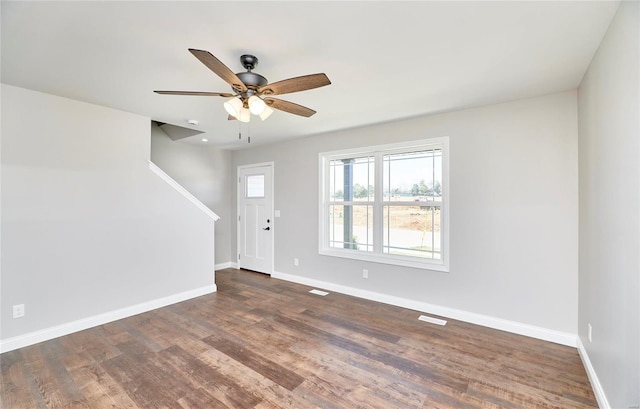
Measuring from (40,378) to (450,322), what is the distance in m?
3.74

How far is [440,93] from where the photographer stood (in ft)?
8.81

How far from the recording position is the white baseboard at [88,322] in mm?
2529

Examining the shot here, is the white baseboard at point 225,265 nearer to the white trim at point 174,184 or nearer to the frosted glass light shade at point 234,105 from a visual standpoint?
the white trim at point 174,184

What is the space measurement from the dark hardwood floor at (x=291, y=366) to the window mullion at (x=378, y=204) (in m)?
1.00

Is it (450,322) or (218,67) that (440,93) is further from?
(450,322)

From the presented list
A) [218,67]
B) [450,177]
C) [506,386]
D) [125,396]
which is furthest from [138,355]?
[450,177]

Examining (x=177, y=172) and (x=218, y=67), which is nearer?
(x=218, y=67)

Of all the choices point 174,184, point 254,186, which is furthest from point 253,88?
point 254,186

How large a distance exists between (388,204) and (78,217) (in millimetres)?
3573

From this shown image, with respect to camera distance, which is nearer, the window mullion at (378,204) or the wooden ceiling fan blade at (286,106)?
the wooden ceiling fan blade at (286,106)

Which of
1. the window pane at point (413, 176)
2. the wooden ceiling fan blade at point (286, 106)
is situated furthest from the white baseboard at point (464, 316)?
the wooden ceiling fan blade at point (286, 106)

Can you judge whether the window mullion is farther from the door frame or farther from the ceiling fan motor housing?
the ceiling fan motor housing

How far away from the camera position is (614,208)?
5.40ft

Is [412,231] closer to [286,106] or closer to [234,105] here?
[286,106]
